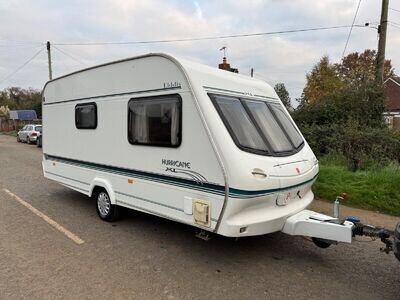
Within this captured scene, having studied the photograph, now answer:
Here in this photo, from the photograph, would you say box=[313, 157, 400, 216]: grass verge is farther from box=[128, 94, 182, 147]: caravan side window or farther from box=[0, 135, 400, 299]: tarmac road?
box=[128, 94, 182, 147]: caravan side window

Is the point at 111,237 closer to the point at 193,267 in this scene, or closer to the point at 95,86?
the point at 193,267

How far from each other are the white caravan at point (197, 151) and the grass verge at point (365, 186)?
2632 millimetres

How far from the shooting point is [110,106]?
5.46 metres

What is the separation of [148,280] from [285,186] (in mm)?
1941

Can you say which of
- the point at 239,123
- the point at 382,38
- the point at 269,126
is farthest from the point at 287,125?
the point at 382,38

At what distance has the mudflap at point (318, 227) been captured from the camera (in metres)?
3.74

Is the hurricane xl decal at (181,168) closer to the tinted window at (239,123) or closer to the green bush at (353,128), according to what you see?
the tinted window at (239,123)

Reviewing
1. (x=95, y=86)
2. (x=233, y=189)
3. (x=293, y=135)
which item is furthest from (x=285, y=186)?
(x=95, y=86)

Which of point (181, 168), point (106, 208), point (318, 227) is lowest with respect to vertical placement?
point (106, 208)

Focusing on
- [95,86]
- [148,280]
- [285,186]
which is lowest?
[148,280]

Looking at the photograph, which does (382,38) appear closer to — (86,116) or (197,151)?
(86,116)

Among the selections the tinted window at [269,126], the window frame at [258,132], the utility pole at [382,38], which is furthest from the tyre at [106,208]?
the utility pole at [382,38]

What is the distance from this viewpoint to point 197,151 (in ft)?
13.3

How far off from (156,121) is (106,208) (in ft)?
6.85
